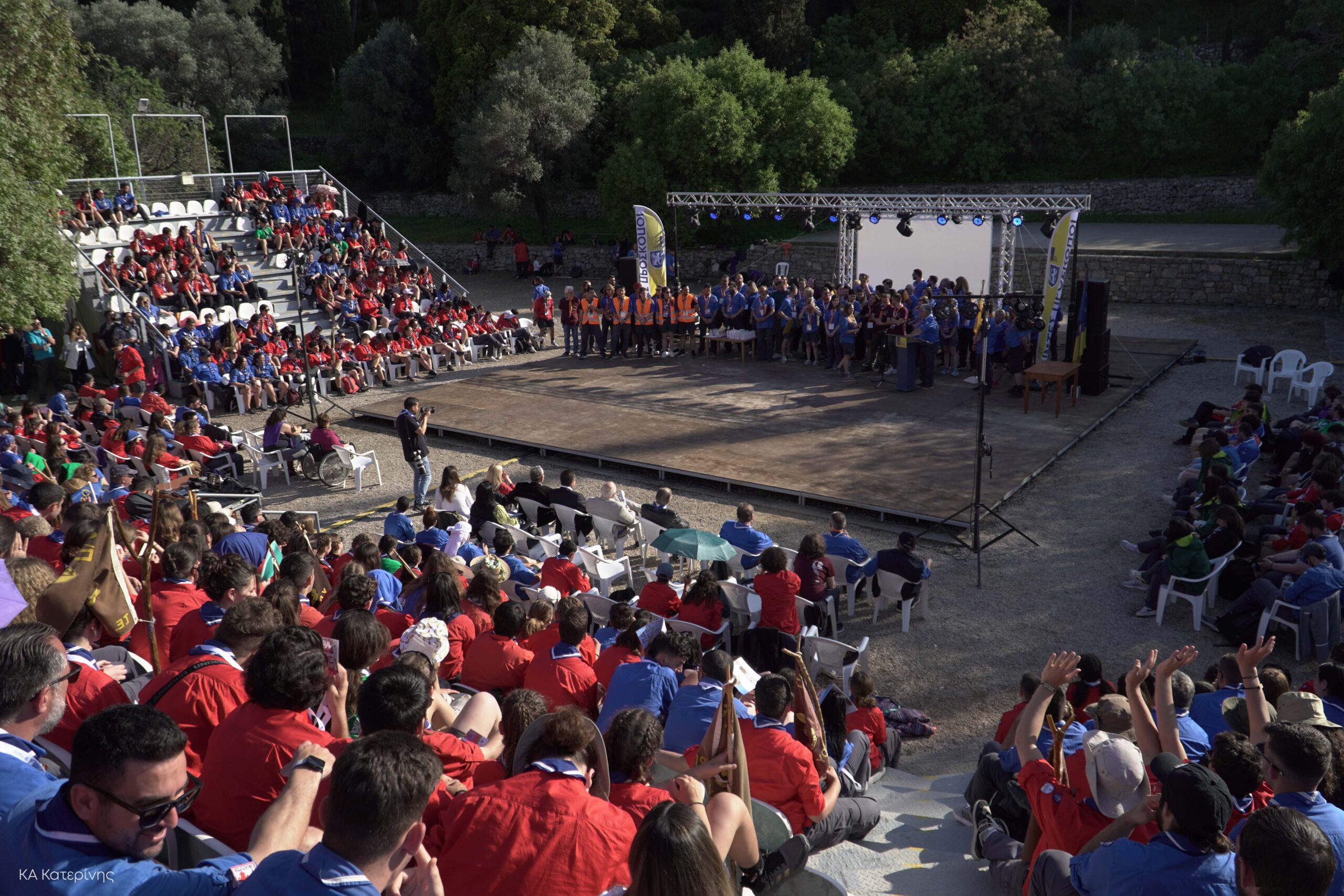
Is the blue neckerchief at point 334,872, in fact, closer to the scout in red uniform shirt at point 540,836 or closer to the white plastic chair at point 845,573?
the scout in red uniform shirt at point 540,836

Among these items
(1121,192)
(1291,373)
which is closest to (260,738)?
(1291,373)

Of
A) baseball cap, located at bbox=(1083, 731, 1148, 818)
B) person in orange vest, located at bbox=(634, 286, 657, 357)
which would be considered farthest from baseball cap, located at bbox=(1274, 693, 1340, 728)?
person in orange vest, located at bbox=(634, 286, 657, 357)

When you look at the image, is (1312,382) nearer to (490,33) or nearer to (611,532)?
(611,532)

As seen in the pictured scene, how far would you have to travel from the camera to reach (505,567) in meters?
7.28

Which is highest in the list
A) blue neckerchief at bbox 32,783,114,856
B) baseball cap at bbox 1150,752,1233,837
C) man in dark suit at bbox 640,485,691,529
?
blue neckerchief at bbox 32,783,114,856

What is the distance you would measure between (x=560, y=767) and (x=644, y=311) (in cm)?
1513

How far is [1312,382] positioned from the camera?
13.7 meters

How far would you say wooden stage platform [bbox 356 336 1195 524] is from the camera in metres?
11.5

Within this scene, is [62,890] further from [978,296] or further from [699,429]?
[699,429]

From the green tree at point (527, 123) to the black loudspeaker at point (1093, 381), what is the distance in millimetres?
18864

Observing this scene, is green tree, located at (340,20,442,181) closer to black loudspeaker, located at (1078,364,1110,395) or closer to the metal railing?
the metal railing

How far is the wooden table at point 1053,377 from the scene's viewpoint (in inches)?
543

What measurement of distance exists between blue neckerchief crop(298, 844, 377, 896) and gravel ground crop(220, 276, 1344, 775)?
199 inches

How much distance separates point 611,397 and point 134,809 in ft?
43.2
